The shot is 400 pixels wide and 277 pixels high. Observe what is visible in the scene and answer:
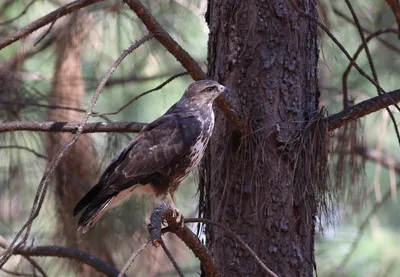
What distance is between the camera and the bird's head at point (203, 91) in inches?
132

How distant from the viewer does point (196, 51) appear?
22.2 ft

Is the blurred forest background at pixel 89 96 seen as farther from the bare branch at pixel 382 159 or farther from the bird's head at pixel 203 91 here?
the bird's head at pixel 203 91

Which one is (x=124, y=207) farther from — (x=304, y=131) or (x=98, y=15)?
(x=304, y=131)

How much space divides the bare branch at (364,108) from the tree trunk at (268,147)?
10 centimetres

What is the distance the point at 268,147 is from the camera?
331 cm

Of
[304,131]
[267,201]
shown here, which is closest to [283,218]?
[267,201]

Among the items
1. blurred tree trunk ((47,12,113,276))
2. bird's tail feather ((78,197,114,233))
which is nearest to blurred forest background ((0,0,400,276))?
blurred tree trunk ((47,12,113,276))

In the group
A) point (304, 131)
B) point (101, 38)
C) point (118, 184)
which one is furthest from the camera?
point (101, 38)

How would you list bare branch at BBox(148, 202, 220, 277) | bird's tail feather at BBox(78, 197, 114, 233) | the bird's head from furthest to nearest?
bird's tail feather at BBox(78, 197, 114, 233)
the bird's head
bare branch at BBox(148, 202, 220, 277)

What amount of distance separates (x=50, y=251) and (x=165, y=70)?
2.96 meters

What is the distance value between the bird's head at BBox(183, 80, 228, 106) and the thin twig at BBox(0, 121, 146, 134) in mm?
343

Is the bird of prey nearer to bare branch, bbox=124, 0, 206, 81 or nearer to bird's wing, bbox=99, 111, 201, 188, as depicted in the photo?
bird's wing, bbox=99, 111, 201, 188

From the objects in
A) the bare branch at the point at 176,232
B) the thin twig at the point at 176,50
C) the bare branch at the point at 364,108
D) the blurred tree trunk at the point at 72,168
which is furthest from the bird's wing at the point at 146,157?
the blurred tree trunk at the point at 72,168

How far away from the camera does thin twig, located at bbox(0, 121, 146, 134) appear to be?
126 inches
